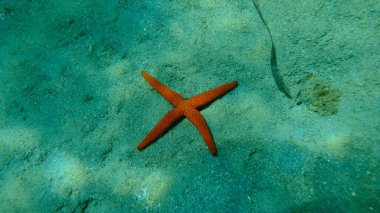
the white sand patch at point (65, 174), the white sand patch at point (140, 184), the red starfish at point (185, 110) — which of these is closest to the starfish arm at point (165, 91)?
the red starfish at point (185, 110)

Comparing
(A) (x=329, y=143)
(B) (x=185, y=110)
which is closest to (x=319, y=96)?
(A) (x=329, y=143)

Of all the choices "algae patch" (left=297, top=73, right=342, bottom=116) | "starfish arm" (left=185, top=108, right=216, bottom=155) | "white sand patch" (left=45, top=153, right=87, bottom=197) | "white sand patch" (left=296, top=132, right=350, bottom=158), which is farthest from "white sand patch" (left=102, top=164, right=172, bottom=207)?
"algae patch" (left=297, top=73, right=342, bottom=116)

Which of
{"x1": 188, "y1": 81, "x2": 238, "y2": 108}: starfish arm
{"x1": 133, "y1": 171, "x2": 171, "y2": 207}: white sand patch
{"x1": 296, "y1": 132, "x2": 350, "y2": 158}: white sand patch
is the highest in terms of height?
{"x1": 188, "y1": 81, "x2": 238, "y2": 108}: starfish arm

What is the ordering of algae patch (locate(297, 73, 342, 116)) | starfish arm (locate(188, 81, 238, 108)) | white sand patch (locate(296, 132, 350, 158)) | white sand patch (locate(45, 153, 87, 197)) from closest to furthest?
white sand patch (locate(296, 132, 350, 158))
algae patch (locate(297, 73, 342, 116))
white sand patch (locate(45, 153, 87, 197))
starfish arm (locate(188, 81, 238, 108))

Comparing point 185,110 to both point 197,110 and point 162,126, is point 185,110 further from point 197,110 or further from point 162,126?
point 162,126

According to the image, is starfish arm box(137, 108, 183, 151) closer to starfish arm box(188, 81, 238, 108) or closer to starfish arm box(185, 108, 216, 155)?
starfish arm box(185, 108, 216, 155)

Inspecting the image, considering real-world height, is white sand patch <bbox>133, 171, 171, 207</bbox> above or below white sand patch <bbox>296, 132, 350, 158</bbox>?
below

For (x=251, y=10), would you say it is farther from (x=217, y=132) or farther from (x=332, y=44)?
(x=217, y=132)
